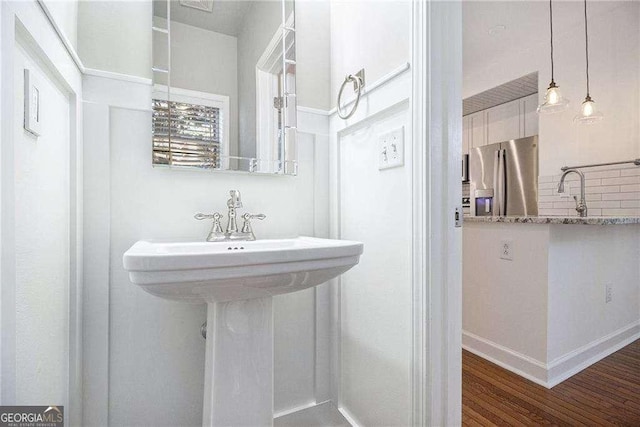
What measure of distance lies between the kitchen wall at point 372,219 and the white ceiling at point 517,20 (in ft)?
5.76

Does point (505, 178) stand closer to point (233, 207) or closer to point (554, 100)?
point (554, 100)

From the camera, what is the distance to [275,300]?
4.31 ft

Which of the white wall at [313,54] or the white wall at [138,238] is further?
the white wall at [313,54]

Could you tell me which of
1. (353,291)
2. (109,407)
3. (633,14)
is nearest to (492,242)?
(353,291)

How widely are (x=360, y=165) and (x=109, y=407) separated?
3.91 feet

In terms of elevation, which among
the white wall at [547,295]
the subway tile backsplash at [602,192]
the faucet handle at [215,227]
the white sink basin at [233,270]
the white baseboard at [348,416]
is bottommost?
the white baseboard at [348,416]

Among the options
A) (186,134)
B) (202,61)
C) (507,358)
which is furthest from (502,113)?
(186,134)

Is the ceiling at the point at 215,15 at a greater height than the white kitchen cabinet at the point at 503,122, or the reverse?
the white kitchen cabinet at the point at 503,122

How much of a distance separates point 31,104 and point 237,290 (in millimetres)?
606

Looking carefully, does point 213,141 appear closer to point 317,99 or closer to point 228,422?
point 317,99

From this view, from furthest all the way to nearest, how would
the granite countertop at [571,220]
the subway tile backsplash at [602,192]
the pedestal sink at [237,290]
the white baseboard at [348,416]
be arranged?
the subway tile backsplash at [602,192], the granite countertop at [571,220], the white baseboard at [348,416], the pedestal sink at [237,290]

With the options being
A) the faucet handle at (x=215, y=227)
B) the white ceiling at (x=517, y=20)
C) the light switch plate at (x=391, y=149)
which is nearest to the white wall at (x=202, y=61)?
the faucet handle at (x=215, y=227)

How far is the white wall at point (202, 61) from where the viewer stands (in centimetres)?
112

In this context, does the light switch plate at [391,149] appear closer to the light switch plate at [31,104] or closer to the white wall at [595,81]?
the light switch plate at [31,104]
